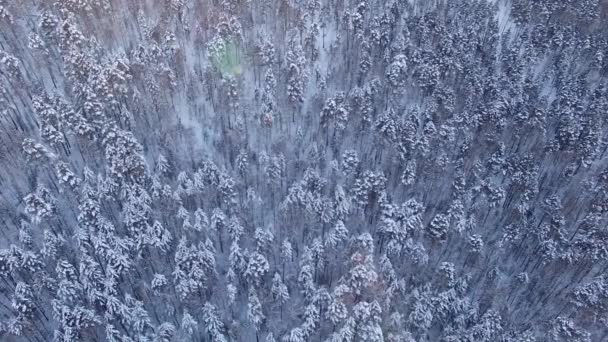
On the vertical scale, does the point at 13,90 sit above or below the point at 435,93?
above

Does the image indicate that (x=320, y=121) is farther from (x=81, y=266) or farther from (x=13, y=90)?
(x=13, y=90)

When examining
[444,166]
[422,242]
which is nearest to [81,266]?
[422,242]

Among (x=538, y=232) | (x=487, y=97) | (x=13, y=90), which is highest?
(x=13, y=90)

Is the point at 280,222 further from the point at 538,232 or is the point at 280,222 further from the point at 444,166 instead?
the point at 538,232

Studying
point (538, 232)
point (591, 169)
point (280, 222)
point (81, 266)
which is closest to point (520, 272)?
point (538, 232)

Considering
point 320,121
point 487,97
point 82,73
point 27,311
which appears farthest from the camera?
point 487,97

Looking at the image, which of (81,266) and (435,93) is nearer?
(81,266)

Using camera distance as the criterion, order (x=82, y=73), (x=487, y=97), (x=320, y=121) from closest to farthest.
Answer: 1. (x=82, y=73)
2. (x=320, y=121)
3. (x=487, y=97)
